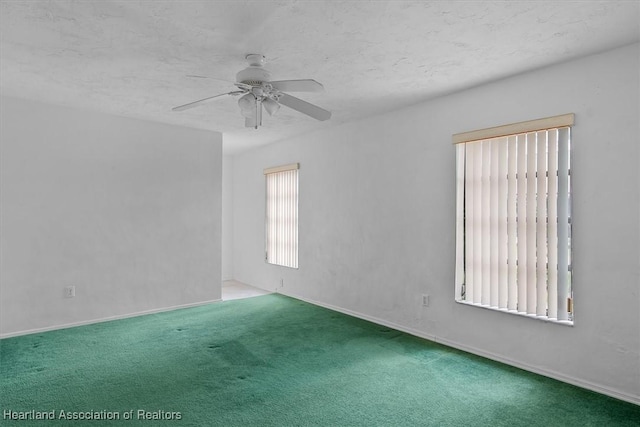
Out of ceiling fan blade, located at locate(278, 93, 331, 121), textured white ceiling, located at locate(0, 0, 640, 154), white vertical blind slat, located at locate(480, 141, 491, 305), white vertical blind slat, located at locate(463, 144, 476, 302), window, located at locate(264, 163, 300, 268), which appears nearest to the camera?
textured white ceiling, located at locate(0, 0, 640, 154)

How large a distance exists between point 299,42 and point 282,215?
3.80 meters

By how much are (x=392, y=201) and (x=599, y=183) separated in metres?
2.01

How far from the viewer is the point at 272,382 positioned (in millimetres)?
2889

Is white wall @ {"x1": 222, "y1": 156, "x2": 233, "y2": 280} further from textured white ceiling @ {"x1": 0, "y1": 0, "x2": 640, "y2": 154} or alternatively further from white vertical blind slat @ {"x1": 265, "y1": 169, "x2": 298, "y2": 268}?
textured white ceiling @ {"x1": 0, "y1": 0, "x2": 640, "y2": 154}

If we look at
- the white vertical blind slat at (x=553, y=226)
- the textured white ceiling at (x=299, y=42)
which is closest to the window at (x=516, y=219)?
the white vertical blind slat at (x=553, y=226)

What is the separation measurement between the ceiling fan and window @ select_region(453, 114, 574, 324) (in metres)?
1.61

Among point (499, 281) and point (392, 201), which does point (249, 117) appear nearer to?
point (392, 201)

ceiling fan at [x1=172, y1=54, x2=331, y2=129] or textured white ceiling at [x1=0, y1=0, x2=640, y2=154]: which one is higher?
textured white ceiling at [x1=0, y1=0, x2=640, y2=154]

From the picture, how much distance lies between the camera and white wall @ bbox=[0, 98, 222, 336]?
158 inches

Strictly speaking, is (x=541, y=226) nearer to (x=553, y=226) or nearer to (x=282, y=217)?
(x=553, y=226)

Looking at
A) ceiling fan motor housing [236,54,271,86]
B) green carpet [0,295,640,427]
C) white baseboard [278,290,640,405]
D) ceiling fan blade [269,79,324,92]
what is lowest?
green carpet [0,295,640,427]

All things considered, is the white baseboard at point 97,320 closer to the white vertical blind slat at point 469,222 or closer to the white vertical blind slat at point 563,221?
the white vertical blind slat at point 469,222

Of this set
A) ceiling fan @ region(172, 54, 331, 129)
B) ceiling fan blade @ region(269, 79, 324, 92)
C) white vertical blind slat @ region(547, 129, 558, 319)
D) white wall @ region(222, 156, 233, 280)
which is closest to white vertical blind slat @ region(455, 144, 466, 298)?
white vertical blind slat @ region(547, 129, 558, 319)

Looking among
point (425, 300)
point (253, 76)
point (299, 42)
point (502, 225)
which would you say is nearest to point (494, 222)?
point (502, 225)
